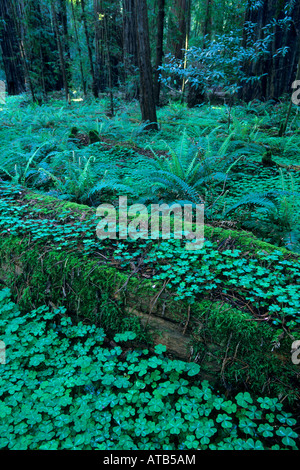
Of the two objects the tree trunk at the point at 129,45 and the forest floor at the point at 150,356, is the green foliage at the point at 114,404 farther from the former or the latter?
the tree trunk at the point at 129,45

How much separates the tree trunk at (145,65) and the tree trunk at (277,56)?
4.45m

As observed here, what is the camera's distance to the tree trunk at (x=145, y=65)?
6.11 m

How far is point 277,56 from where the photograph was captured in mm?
9227

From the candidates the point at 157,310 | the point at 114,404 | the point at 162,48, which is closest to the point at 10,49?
the point at 162,48

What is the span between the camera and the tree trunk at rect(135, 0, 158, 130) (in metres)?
6.11

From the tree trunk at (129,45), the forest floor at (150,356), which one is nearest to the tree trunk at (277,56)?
the tree trunk at (129,45)

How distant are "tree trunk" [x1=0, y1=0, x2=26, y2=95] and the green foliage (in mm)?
16622

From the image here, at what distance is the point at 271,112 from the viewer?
893 cm

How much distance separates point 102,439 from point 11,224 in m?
2.09

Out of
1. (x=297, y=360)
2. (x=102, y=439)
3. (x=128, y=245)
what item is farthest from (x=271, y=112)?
(x=102, y=439)

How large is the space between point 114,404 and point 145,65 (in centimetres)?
696

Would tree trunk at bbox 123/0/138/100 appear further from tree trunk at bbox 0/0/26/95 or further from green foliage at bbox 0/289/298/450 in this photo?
green foliage at bbox 0/289/298/450

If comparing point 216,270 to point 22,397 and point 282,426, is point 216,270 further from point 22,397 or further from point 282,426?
point 22,397

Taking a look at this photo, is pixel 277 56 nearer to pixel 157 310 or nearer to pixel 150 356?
pixel 157 310
